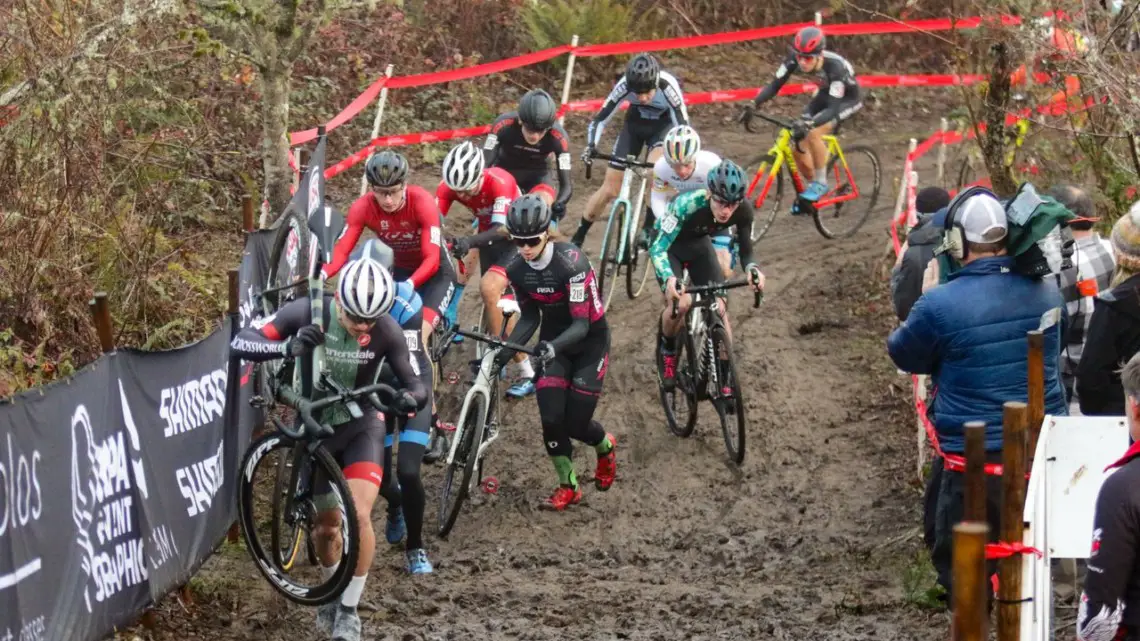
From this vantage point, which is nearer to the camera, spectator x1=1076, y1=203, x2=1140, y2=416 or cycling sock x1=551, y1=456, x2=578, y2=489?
spectator x1=1076, y1=203, x2=1140, y2=416

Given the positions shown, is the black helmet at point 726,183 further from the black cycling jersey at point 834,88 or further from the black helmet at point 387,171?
the black cycling jersey at point 834,88

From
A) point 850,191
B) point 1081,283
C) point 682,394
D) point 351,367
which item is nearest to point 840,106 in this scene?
point 850,191

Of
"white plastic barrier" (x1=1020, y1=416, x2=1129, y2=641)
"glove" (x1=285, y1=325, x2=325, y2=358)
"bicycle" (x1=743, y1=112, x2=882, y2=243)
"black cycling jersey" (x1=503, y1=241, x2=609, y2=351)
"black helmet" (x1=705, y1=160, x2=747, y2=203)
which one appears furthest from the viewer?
"bicycle" (x1=743, y1=112, x2=882, y2=243)

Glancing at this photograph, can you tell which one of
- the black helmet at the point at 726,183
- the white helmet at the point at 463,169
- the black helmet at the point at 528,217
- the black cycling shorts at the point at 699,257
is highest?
the white helmet at the point at 463,169

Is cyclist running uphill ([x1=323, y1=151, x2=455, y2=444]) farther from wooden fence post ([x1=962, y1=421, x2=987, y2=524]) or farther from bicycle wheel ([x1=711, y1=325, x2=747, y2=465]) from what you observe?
wooden fence post ([x1=962, y1=421, x2=987, y2=524])

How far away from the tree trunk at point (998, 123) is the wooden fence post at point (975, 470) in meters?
7.42

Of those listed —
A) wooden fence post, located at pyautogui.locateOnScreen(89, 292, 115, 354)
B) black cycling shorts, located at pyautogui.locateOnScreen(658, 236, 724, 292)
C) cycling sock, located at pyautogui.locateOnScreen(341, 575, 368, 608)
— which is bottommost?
cycling sock, located at pyautogui.locateOnScreen(341, 575, 368, 608)

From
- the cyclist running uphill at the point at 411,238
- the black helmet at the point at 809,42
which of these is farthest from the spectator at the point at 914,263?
the black helmet at the point at 809,42

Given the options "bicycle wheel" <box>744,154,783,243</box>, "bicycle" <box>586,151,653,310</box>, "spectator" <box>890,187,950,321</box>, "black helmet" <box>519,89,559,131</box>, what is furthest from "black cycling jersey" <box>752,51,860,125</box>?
"spectator" <box>890,187,950,321</box>

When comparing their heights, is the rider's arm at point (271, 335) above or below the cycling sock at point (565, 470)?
above

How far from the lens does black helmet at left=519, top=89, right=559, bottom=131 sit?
11.4m

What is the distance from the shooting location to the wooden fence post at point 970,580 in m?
3.42

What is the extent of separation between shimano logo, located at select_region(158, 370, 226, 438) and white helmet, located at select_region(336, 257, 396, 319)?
3.08ft

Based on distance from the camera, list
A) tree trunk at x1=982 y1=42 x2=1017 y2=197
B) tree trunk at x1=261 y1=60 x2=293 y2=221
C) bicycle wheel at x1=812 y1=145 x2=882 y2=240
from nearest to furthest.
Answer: tree trunk at x1=261 y1=60 x2=293 y2=221 → tree trunk at x1=982 y1=42 x2=1017 y2=197 → bicycle wheel at x1=812 y1=145 x2=882 y2=240
